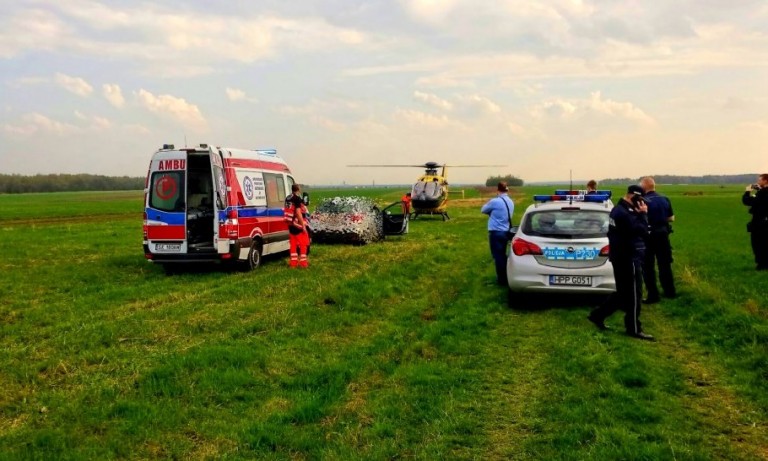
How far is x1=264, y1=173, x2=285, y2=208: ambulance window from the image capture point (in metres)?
14.9

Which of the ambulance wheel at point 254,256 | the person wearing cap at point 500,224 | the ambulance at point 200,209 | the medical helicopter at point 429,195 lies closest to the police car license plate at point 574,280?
the person wearing cap at point 500,224

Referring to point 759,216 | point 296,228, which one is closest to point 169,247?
point 296,228

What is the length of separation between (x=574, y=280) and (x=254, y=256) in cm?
766

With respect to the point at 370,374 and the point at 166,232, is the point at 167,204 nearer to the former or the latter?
the point at 166,232

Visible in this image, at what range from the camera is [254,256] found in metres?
13.9

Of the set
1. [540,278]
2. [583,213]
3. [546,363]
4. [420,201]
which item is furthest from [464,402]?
[420,201]

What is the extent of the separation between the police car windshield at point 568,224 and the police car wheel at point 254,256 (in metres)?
6.63

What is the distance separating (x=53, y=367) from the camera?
6.24 m

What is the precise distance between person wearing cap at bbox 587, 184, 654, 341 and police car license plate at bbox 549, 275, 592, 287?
3.61ft

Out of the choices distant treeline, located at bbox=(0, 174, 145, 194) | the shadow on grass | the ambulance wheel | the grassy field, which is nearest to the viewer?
the grassy field

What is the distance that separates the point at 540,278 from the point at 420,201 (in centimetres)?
2352

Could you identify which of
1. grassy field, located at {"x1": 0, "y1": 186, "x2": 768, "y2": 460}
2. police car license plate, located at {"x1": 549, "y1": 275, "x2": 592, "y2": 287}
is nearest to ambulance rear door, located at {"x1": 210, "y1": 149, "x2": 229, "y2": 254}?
grassy field, located at {"x1": 0, "y1": 186, "x2": 768, "y2": 460}

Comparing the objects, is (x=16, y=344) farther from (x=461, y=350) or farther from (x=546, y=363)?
(x=546, y=363)

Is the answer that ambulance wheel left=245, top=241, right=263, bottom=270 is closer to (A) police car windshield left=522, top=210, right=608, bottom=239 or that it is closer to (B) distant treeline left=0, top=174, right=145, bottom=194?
(A) police car windshield left=522, top=210, right=608, bottom=239
